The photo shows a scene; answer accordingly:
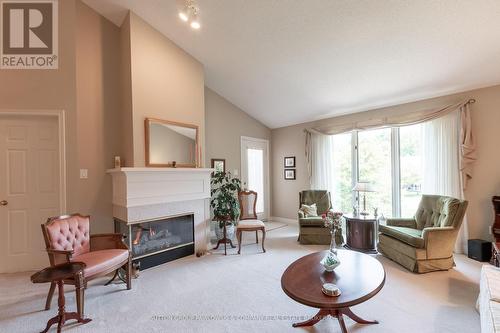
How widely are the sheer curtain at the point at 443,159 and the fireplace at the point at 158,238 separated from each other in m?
4.01

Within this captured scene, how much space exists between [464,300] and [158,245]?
3.70m

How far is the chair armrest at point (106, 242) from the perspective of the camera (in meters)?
2.86

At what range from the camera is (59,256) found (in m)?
2.48

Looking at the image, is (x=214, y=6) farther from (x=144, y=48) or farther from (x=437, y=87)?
(x=437, y=87)

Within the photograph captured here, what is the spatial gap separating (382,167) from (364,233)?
4.69 ft

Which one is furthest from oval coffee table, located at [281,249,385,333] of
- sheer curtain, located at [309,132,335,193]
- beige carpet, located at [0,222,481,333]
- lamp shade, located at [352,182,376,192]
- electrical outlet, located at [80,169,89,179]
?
electrical outlet, located at [80,169,89,179]

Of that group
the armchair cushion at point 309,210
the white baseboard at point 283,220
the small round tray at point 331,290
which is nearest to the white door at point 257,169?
the white baseboard at point 283,220

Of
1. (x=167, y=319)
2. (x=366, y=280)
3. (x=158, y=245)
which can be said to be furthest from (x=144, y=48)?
(x=366, y=280)

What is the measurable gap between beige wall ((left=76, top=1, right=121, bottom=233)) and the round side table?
3.88m

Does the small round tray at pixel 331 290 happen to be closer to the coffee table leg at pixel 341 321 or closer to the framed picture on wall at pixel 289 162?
the coffee table leg at pixel 341 321

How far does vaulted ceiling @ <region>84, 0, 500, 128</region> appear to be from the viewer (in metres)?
2.63

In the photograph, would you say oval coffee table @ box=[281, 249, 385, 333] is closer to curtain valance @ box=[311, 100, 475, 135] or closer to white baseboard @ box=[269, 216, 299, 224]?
curtain valance @ box=[311, 100, 475, 135]

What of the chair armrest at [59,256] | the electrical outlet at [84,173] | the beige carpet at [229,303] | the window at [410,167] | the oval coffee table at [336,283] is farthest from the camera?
the window at [410,167]

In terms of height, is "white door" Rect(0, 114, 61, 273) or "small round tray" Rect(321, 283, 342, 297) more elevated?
"white door" Rect(0, 114, 61, 273)
